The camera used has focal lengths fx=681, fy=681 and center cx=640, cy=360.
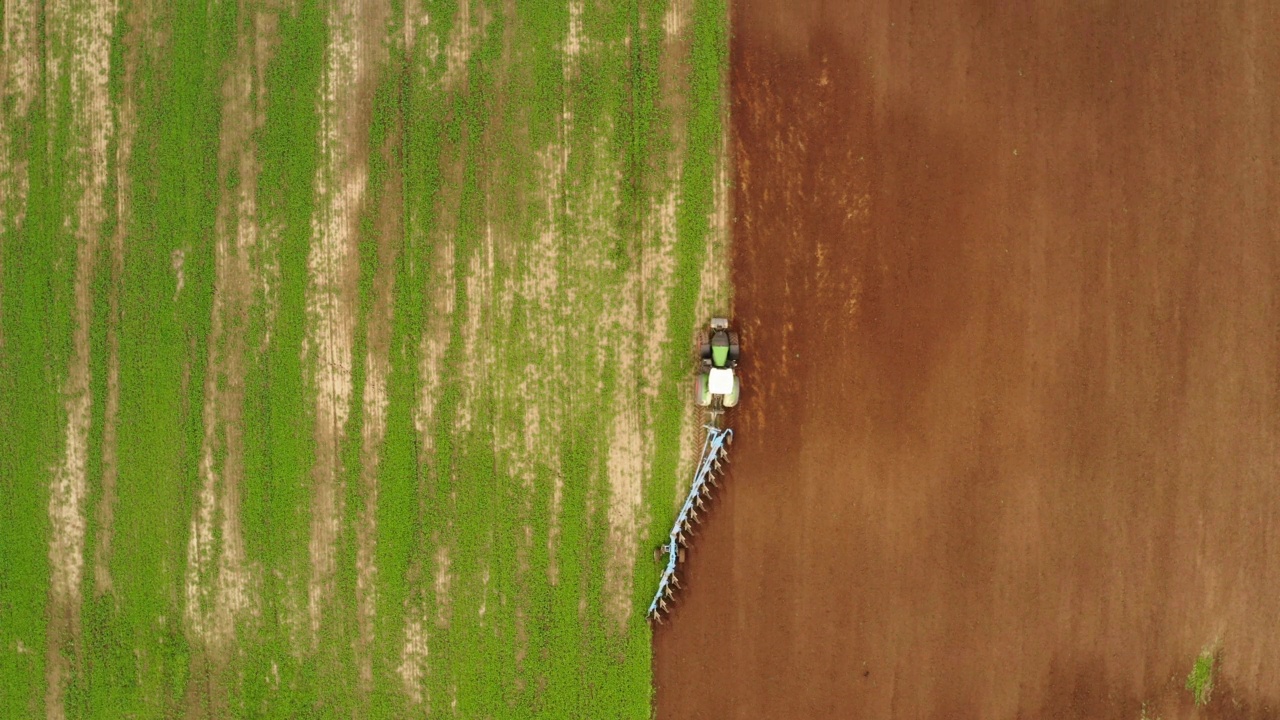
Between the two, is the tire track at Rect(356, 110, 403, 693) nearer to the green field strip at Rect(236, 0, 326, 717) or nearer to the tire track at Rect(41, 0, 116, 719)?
the green field strip at Rect(236, 0, 326, 717)

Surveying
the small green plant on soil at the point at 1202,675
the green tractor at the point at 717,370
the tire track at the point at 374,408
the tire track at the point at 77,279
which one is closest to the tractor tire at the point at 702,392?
the green tractor at the point at 717,370

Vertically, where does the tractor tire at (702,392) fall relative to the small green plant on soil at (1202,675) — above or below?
above

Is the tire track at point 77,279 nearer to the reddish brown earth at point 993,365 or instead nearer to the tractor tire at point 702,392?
the reddish brown earth at point 993,365

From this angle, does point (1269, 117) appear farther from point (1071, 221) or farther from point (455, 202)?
point (455, 202)

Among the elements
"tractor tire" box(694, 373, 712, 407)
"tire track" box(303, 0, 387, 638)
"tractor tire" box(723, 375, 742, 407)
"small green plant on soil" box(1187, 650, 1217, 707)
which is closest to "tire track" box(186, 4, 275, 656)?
"tire track" box(303, 0, 387, 638)

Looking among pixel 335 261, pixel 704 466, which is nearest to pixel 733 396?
pixel 704 466

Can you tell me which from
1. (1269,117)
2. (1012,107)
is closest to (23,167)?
(1012,107)
